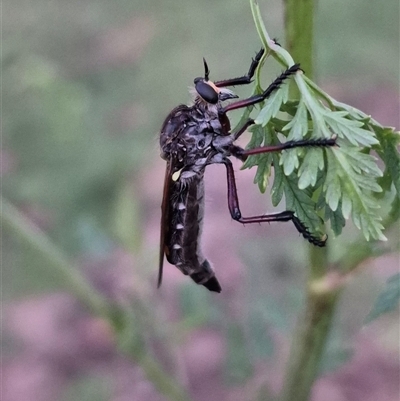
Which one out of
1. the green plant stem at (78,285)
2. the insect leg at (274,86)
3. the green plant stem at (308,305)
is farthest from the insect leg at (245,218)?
the green plant stem at (78,285)

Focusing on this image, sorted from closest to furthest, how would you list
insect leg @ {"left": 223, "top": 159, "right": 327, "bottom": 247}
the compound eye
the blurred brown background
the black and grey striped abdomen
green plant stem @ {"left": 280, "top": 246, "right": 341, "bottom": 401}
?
green plant stem @ {"left": 280, "top": 246, "right": 341, "bottom": 401}
insect leg @ {"left": 223, "top": 159, "right": 327, "bottom": 247}
the compound eye
the black and grey striped abdomen
the blurred brown background

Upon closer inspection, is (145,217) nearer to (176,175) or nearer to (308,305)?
(176,175)

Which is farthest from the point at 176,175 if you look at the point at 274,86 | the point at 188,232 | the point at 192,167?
the point at 274,86

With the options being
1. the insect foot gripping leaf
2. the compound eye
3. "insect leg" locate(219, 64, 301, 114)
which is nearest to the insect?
the compound eye

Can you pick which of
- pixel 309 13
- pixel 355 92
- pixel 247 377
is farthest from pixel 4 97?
pixel 355 92

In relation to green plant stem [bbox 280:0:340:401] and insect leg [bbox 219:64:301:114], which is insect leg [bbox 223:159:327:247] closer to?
green plant stem [bbox 280:0:340:401]

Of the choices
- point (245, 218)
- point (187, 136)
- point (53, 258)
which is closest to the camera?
point (245, 218)
